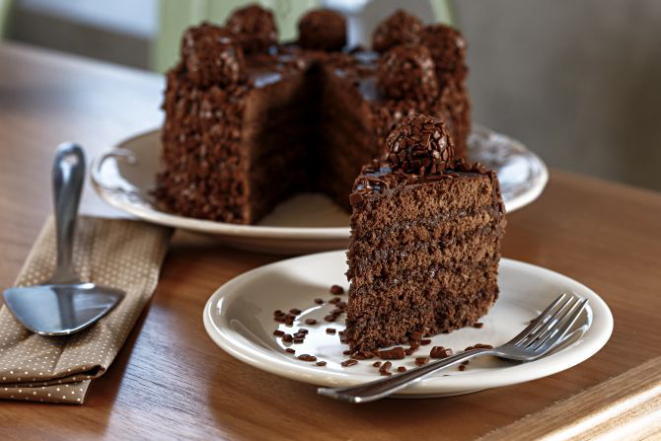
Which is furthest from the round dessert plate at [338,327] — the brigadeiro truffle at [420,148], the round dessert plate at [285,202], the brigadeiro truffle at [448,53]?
the brigadeiro truffle at [448,53]

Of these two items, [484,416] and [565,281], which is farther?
[565,281]

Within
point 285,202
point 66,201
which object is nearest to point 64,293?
point 66,201

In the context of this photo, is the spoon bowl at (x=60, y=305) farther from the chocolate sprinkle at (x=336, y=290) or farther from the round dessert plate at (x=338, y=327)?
the chocolate sprinkle at (x=336, y=290)

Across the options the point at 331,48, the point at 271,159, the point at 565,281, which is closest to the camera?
Result: the point at 565,281

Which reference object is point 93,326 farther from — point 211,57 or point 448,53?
point 448,53

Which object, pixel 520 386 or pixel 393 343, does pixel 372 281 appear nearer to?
pixel 393 343

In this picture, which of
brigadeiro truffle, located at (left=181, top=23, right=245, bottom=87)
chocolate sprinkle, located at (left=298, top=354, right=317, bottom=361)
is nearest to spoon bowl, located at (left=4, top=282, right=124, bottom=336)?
chocolate sprinkle, located at (left=298, top=354, right=317, bottom=361)

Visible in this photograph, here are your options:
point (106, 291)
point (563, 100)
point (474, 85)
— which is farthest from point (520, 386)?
point (474, 85)
